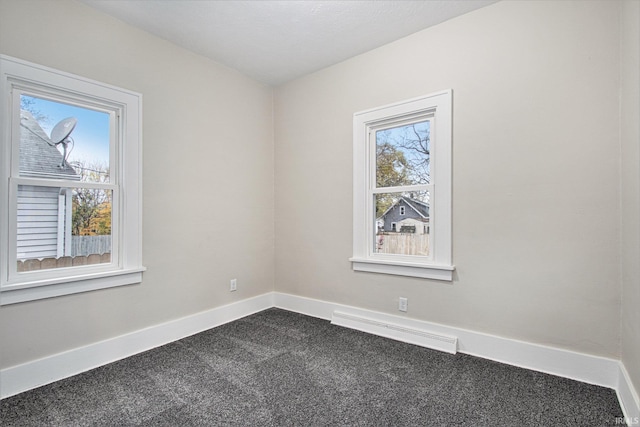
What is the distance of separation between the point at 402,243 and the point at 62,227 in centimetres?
275

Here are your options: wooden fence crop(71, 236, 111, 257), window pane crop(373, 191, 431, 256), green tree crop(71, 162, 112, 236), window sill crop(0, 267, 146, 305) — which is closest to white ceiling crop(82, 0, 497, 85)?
green tree crop(71, 162, 112, 236)

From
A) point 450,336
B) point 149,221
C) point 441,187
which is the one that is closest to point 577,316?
point 450,336

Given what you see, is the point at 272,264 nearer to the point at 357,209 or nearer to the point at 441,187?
the point at 357,209

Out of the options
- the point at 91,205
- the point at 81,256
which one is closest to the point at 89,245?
the point at 81,256

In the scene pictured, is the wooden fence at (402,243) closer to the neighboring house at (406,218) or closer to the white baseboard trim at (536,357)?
the neighboring house at (406,218)

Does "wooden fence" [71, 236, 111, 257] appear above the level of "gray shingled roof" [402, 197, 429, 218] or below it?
below

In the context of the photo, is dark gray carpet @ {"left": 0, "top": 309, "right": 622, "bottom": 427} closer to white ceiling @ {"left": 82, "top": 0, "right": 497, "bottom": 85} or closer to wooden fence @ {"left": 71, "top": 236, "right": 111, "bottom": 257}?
wooden fence @ {"left": 71, "top": 236, "right": 111, "bottom": 257}

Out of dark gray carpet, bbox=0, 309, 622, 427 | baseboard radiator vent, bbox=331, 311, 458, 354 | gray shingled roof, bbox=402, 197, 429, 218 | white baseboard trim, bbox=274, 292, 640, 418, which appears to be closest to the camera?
dark gray carpet, bbox=0, 309, 622, 427

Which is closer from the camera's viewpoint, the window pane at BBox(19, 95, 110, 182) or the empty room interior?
the empty room interior

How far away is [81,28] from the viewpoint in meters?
2.32

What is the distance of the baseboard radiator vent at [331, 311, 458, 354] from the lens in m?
2.56

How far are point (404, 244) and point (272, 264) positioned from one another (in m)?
1.68

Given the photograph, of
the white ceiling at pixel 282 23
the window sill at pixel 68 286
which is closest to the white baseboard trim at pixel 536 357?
the window sill at pixel 68 286

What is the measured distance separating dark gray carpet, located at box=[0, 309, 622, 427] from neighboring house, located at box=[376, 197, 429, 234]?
102cm
